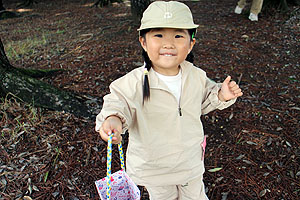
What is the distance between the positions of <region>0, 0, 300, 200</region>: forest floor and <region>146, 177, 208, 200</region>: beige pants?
408mm

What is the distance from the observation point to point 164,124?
1610mm

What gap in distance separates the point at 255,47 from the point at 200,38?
48.4 inches

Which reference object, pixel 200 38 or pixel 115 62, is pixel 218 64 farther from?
pixel 115 62

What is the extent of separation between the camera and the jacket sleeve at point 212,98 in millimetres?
1675

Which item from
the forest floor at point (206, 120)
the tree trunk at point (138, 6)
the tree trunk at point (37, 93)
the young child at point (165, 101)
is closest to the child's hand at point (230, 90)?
the young child at point (165, 101)

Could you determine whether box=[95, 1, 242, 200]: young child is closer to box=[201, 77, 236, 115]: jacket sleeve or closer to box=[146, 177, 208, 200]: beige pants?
box=[201, 77, 236, 115]: jacket sleeve

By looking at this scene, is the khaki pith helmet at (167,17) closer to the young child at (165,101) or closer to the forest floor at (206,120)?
the young child at (165,101)

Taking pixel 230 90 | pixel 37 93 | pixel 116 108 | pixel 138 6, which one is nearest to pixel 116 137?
pixel 116 108

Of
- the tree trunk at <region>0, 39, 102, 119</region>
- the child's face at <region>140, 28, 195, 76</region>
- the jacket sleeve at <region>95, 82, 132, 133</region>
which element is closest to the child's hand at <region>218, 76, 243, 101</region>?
the child's face at <region>140, 28, 195, 76</region>

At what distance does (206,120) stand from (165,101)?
167 centimetres

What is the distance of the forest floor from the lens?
2348mm

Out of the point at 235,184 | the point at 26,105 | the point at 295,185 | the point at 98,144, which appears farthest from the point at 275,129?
the point at 26,105

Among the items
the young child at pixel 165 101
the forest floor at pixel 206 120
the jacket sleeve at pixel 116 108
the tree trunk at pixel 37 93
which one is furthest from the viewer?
the tree trunk at pixel 37 93

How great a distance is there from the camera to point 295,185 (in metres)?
2.30
